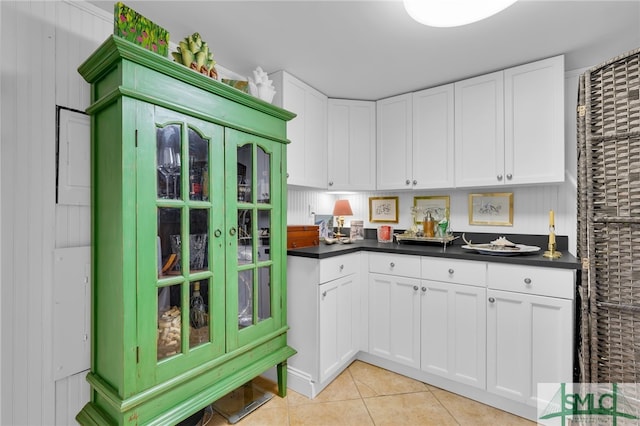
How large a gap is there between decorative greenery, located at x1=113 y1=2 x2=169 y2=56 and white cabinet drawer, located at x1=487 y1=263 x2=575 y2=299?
2243 millimetres

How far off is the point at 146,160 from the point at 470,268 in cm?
200

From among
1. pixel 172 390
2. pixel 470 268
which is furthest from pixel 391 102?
pixel 172 390

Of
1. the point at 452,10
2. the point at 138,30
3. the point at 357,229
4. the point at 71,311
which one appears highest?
the point at 452,10

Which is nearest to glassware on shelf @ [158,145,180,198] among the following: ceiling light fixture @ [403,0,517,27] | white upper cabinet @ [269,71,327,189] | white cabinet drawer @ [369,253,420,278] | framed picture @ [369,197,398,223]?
white upper cabinet @ [269,71,327,189]

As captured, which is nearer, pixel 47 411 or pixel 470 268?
pixel 47 411

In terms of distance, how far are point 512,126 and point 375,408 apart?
2177mm

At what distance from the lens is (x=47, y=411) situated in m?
1.43

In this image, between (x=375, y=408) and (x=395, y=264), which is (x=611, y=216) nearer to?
(x=395, y=264)

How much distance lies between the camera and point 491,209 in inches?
103

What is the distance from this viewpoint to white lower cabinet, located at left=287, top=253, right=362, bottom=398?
2.10 m

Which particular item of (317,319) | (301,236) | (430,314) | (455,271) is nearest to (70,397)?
(317,319)

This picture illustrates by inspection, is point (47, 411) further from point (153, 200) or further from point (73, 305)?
point (153, 200)

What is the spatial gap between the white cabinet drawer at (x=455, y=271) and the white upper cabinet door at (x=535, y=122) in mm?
738

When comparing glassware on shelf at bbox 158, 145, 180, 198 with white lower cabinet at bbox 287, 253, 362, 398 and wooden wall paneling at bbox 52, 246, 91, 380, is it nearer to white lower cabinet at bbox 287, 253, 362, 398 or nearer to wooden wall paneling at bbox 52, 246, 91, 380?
wooden wall paneling at bbox 52, 246, 91, 380
